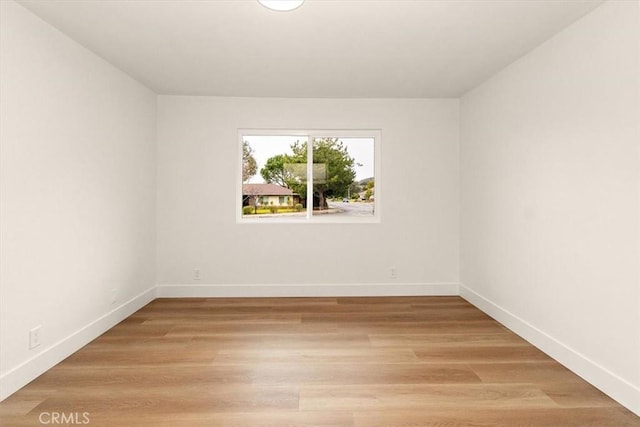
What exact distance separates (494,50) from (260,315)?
3.33 m

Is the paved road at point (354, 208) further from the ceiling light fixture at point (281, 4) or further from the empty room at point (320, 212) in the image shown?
the ceiling light fixture at point (281, 4)

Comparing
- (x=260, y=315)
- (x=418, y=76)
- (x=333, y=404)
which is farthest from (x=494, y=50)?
(x=260, y=315)

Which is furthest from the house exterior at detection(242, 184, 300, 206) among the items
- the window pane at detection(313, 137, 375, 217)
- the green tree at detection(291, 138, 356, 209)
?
the window pane at detection(313, 137, 375, 217)

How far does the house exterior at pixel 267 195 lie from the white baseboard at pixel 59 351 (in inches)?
67.6

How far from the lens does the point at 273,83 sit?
157 inches

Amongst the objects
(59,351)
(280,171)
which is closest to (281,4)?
(280,171)

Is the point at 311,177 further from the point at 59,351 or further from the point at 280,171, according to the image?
the point at 59,351

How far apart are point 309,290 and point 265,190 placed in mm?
1384

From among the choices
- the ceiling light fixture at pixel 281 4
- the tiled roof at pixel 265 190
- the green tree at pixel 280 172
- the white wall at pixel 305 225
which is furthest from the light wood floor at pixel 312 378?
the ceiling light fixture at pixel 281 4

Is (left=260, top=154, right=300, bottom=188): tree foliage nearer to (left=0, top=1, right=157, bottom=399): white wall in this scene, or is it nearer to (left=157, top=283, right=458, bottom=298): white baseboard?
(left=157, top=283, right=458, bottom=298): white baseboard

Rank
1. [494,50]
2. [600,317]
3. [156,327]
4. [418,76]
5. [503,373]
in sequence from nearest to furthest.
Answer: [600,317] → [503,373] → [494,50] → [156,327] → [418,76]

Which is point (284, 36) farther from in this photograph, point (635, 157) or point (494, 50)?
point (635, 157)

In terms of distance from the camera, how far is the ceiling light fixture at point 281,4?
88.1 inches

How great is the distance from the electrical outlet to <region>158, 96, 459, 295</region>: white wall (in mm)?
2007
